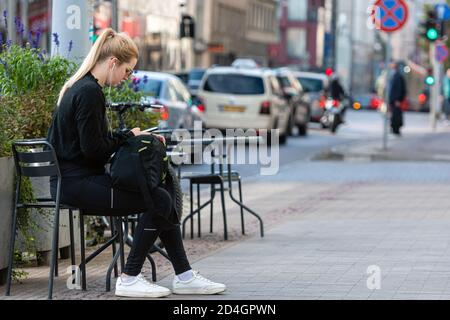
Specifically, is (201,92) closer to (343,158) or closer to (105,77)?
(343,158)

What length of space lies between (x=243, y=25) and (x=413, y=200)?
76183 millimetres

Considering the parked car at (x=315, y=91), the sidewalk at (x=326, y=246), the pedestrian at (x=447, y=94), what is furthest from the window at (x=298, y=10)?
the sidewalk at (x=326, y=246)

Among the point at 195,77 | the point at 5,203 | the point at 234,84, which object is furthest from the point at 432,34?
the point at 5,203

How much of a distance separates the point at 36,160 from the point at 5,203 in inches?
25.1

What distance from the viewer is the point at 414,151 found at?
28.6 metres

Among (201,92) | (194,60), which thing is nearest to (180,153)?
(201,92)

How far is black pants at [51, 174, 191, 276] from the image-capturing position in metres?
8.60

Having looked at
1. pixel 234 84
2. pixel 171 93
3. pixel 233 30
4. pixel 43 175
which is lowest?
pixel 234 84

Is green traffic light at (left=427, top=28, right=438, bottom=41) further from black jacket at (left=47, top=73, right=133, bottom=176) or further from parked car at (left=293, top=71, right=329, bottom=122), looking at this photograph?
black jacket at (left=47, top=73, right=133, bottom=176)

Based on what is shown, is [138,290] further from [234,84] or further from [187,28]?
[187,28]

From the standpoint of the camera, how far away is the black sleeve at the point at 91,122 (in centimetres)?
846

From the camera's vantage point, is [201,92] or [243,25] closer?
[201,92]

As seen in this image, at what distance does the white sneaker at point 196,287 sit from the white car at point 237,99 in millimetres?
23938

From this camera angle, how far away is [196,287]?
8781 millimetres
